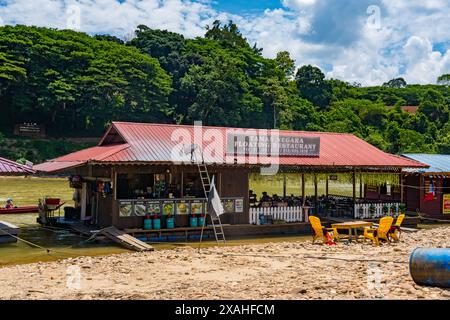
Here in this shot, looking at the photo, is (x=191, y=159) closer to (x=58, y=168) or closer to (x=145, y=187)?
(x=145, y=187)

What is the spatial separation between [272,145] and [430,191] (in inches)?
365

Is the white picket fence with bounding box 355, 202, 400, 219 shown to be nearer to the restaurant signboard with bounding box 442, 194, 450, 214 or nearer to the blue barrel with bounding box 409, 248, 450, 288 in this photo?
the restaurant signboard with bounding box 442, 194, 450, 214

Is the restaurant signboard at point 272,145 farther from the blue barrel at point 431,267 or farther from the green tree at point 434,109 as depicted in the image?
the green tree at point 434,109

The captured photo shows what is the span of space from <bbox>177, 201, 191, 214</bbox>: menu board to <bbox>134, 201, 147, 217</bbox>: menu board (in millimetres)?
1267

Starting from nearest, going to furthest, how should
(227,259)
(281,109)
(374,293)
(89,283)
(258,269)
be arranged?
1. (374,293)
2. (89,283)
3. (258,269)
4. (227,259)
5. (281,109)

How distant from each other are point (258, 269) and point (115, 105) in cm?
4735

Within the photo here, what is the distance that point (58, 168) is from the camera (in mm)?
19375

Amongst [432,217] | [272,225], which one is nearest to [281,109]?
[432,217]

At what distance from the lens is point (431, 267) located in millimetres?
8344

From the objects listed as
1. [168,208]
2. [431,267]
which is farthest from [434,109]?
[431,267]

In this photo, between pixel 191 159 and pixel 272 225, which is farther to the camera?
pixel 272 225

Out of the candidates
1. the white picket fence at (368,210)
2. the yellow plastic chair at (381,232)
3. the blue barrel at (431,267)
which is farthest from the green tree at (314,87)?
the blue barrel at (431,267)

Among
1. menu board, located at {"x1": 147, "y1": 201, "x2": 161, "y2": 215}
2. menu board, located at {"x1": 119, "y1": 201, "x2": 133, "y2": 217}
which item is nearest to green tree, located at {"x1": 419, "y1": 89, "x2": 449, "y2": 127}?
menu board, located at {"x1": 147, "y1": 201, "x2": 161, "y2": 215}

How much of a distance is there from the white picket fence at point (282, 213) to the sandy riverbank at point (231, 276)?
15.8ft
